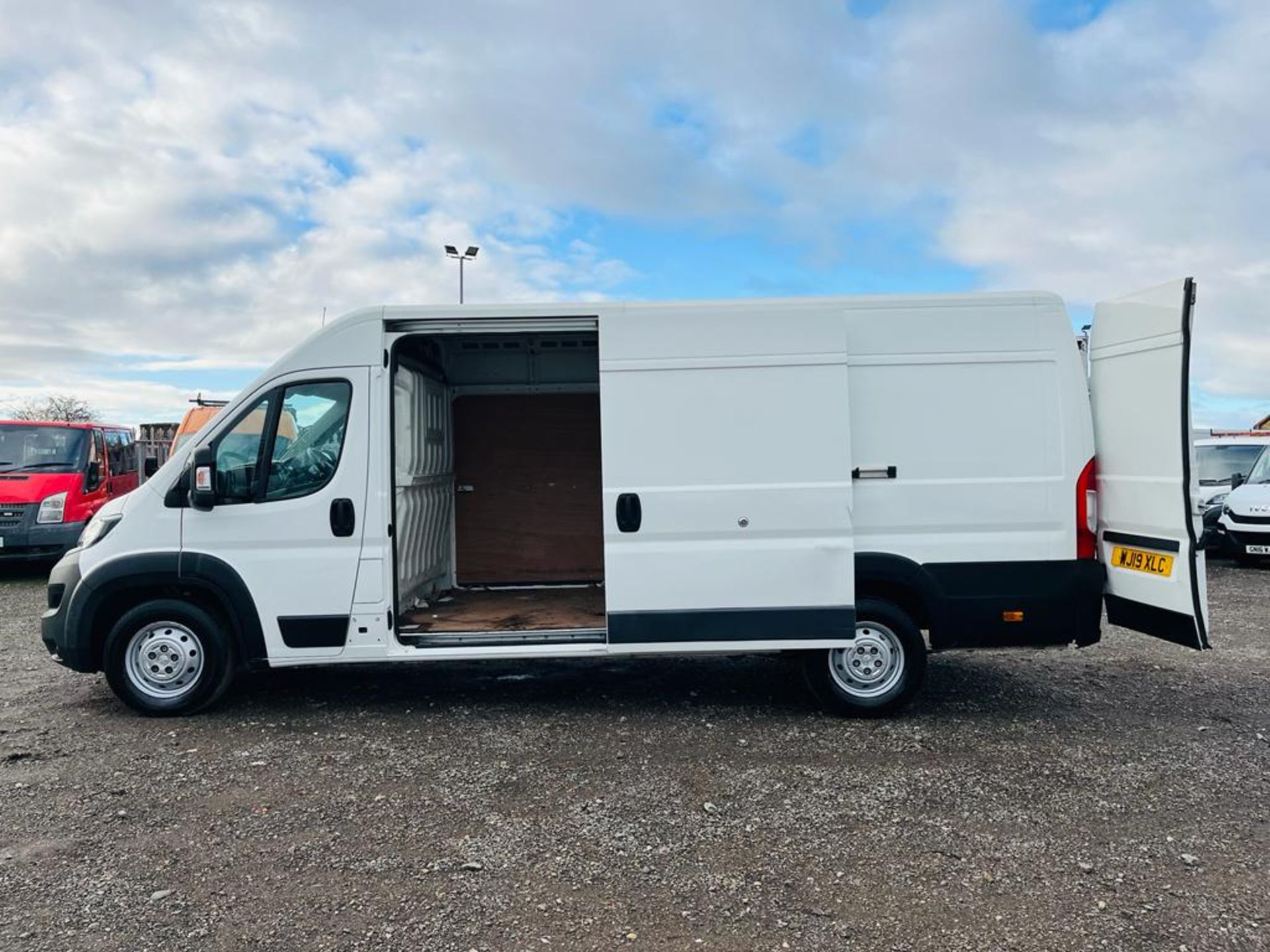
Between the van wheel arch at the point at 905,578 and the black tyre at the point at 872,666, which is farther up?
the van wheel arch at the point at 905,578

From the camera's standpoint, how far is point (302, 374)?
17.2ft

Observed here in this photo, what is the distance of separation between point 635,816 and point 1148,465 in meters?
3.40

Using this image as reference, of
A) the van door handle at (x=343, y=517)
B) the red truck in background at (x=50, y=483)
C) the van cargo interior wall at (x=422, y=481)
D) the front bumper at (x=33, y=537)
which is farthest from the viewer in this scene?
the red truck in background at (x=50, y=483)

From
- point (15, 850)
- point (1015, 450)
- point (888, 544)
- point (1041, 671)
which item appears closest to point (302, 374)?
point (15, 850)

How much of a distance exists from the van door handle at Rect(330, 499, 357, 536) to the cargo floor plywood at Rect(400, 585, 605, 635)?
2.48 ft

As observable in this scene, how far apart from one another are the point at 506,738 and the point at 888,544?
2480mm

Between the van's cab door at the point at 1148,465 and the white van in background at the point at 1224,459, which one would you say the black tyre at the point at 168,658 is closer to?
the van's cab door at the point at 1148,465

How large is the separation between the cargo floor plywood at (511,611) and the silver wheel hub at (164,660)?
1.25 metres

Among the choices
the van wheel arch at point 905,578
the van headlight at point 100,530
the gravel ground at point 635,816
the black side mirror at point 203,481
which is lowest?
the gravel ground at point 635,816

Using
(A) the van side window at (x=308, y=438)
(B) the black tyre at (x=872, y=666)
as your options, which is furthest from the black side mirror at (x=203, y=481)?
(B) the black tyre at (x=872, y=666)

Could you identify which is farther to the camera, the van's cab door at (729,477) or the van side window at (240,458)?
the van side window at (240,458)

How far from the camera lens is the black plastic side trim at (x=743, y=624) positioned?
5.05 metres

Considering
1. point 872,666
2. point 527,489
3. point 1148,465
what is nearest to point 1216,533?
point 1148,465

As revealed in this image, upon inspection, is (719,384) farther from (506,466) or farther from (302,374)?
(506,466)
